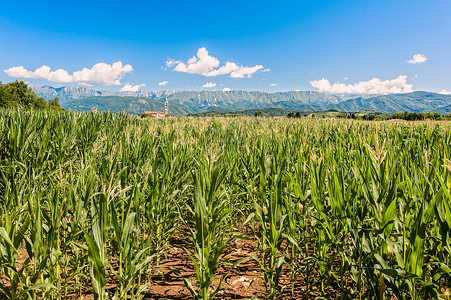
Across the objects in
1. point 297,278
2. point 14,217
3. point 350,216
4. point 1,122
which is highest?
point 1,122

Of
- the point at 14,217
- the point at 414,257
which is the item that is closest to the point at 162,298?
the point at 14,217

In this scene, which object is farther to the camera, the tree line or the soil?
the tree line

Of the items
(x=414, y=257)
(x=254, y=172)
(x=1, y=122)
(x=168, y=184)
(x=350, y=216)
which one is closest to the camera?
(x=414, y=257)

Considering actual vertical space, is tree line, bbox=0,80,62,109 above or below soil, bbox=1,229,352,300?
above

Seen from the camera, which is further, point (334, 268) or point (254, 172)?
point (254, 172)

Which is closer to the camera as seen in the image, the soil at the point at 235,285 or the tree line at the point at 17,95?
the soil at the point at 235,285

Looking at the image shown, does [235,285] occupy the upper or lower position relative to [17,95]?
lower

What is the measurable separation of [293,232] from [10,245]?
2691mm

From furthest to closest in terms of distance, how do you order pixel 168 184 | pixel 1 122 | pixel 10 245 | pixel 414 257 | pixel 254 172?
pixel 1 122, pixel 254 172, pixel 168 184, pixel 10 245, pixel 414 257

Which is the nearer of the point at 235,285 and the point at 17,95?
the point at 235,285

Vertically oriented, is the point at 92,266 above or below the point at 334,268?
above

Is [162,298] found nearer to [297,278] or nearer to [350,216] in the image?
[297,278]

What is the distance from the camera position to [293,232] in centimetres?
289

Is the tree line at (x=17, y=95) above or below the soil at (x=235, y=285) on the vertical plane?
above
